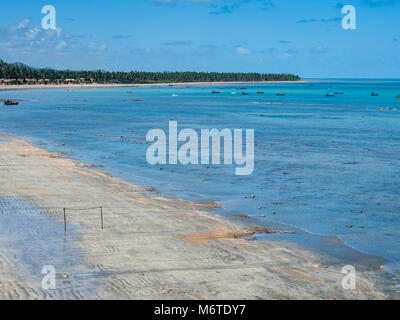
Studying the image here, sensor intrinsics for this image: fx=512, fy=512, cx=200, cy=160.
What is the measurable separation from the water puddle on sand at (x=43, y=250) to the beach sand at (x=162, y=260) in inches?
1.6

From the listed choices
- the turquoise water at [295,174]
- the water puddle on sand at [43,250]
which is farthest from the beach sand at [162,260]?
the turquoise water at [295,174]

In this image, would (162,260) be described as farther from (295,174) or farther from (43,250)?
(295,174)

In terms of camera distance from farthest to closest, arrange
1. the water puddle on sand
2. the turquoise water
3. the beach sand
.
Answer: the turquoise water
the water puddle on sand
the beach sand

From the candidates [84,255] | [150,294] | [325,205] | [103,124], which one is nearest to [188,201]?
[325,205]

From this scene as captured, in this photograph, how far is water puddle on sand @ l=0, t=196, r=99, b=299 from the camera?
15.4 metres

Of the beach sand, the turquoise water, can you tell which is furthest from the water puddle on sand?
the turquoise water

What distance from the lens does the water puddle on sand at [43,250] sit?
15.4 meters

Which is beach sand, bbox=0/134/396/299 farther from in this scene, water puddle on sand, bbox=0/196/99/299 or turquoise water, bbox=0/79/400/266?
turquoise water, bbox=0/79/400/266

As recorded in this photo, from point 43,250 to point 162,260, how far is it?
177 inches

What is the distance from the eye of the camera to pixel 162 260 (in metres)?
17.6

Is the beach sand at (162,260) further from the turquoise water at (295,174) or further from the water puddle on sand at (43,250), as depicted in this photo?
the turquoise water at (295,174)

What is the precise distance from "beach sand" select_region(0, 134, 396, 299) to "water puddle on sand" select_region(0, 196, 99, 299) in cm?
4

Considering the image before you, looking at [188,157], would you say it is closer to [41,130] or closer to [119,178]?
[119,178]

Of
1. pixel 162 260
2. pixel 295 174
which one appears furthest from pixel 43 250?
pixel 295 174
